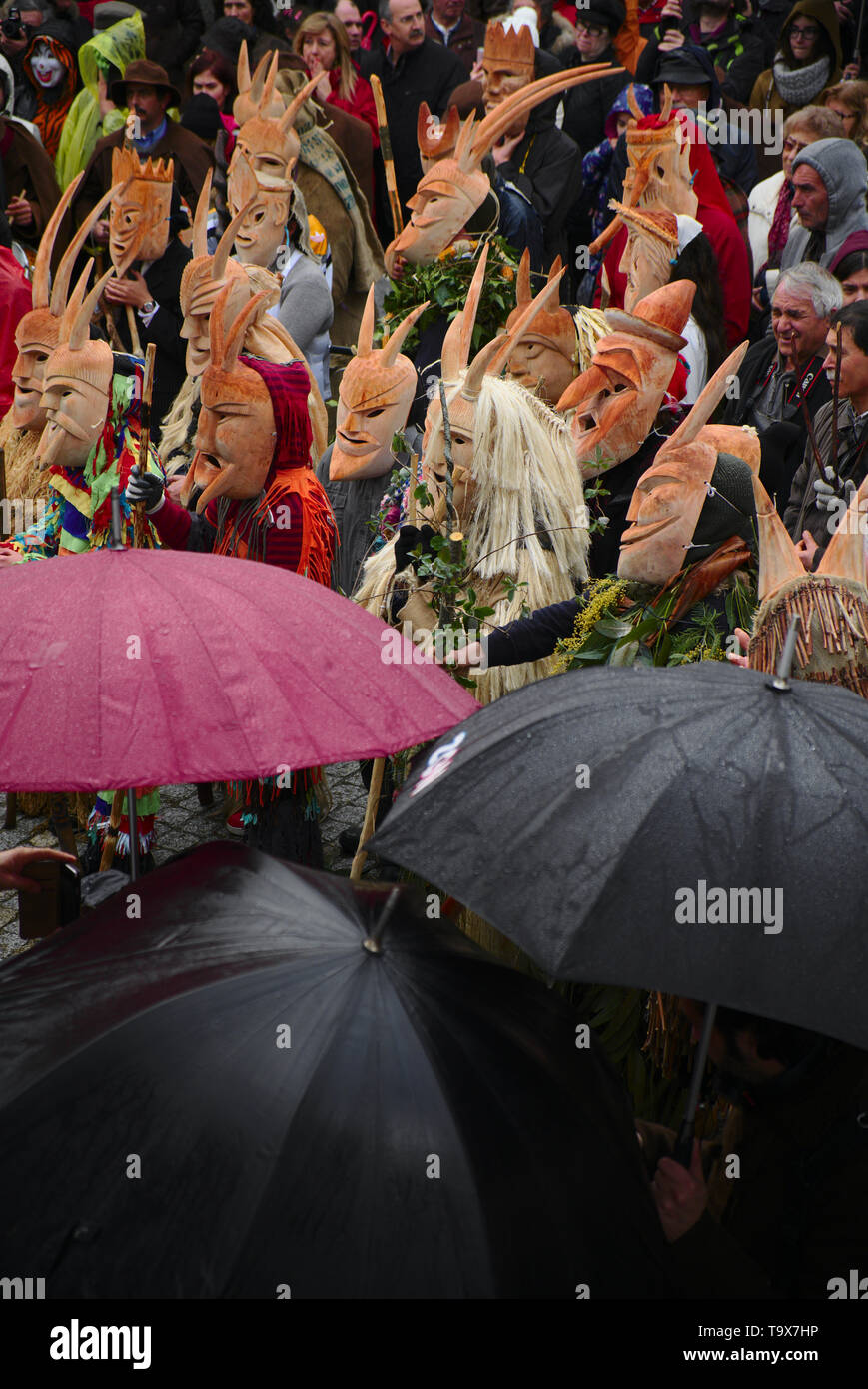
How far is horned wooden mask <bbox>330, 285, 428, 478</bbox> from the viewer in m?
4.71

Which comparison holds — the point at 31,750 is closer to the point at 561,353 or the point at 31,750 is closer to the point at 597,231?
the point at 561,353

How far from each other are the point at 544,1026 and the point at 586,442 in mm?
2615

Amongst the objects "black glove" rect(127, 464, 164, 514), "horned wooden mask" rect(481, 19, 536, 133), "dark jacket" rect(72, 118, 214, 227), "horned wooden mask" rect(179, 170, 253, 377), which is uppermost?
"horned wooden mask" rect(481, 19, 536, 133)

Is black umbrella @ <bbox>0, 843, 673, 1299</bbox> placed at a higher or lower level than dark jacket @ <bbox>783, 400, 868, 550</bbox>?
lower

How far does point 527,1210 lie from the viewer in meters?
1.71

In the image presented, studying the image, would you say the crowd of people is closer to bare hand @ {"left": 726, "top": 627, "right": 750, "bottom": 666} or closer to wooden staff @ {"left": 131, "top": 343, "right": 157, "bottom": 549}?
wooden staff @ {"left": 131, "top": 343, "right": 157, "bottom": 549}

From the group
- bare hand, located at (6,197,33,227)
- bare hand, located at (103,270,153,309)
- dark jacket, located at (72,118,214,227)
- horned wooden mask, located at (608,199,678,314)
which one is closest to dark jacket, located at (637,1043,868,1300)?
horned wooden mask, located at (608,199,678,314)

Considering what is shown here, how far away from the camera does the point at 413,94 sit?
29.1 ft

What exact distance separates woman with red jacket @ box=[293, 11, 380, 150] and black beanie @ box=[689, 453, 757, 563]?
5944mm

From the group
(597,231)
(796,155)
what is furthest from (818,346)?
(597,231)

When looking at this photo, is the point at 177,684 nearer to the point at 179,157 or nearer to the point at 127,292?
the point at 127,292

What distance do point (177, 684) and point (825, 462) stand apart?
270cm

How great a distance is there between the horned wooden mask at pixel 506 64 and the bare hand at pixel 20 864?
5876 mm

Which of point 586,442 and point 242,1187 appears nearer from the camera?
point 242,1187
